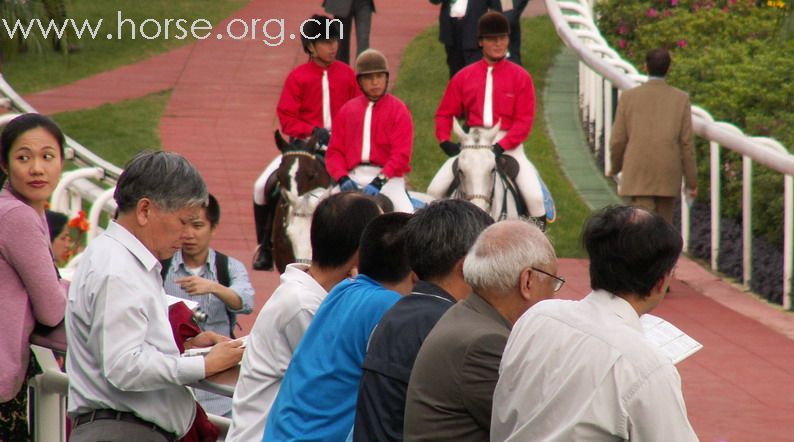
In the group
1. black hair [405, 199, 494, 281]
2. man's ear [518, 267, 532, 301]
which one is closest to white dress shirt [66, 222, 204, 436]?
black hair [405, 199, 494, 281]

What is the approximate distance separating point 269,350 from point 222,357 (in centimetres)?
16

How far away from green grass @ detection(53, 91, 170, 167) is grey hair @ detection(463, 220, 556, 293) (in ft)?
40.7

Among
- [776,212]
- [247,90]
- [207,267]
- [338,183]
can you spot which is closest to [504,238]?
[207,267]

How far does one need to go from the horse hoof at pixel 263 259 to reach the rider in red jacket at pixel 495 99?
1671 millimetres

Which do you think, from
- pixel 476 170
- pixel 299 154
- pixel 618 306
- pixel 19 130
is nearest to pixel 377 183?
pixel 299 154

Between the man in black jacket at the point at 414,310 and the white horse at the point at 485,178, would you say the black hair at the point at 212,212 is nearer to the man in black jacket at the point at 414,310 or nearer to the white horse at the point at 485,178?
the man in black jacket at the point at 414,310

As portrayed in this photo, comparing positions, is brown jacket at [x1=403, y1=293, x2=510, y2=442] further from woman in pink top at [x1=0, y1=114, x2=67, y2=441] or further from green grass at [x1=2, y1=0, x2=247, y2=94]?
green grass at [x1=2, y1=0, x2=247, y2=94]

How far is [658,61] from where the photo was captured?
→ 36.2ft

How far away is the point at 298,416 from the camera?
4.15 m

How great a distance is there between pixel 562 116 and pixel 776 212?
7.54m

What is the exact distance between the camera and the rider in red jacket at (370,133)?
34.6 ft

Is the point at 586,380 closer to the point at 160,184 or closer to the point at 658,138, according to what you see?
the point at 160,184

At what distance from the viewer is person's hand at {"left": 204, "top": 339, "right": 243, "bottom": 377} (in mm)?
4203

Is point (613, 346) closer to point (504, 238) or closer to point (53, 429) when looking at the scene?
point (504, 238)
